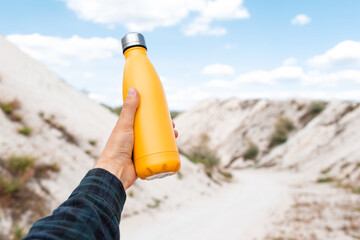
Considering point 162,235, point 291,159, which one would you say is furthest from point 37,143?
point 291,159

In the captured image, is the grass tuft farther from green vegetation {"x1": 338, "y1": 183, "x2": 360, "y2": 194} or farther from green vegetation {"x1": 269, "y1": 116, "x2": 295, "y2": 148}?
green vegetation {"x1": 269, "y1": 116, "x2": 295, "y2": 148}

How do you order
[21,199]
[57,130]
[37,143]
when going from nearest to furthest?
1. [21,199]
2. [37,143]
3. [57,130]

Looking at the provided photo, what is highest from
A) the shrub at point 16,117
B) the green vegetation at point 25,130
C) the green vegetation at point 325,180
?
the shrub at point 16,117

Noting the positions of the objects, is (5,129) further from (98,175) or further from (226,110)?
(226,110)

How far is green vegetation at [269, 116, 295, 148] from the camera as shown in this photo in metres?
47.8

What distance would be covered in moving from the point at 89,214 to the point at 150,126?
0.89 metres

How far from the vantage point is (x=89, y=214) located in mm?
1632

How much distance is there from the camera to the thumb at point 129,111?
231 centimetres

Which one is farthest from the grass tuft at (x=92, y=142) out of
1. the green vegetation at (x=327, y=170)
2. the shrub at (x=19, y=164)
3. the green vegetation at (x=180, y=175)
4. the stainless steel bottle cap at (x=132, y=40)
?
the green vegetation at (x=327, y=170)

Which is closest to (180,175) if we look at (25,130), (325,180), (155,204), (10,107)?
(155,204)

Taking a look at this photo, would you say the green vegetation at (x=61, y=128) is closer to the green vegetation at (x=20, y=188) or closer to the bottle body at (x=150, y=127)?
the green vegetation at (x=20, y=188)

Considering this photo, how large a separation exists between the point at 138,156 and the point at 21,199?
619 centimetres

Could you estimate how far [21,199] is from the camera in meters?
7.08

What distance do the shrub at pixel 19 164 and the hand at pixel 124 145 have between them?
6620 mm
